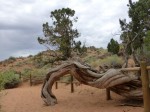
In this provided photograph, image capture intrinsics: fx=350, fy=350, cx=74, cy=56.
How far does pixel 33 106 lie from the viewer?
588 inches

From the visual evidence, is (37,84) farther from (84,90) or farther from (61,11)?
(84,90)

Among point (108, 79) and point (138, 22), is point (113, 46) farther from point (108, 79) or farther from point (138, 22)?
point (108, 79)

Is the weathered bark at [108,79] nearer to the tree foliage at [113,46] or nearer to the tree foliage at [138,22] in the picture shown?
the tree foliage at [138,22]

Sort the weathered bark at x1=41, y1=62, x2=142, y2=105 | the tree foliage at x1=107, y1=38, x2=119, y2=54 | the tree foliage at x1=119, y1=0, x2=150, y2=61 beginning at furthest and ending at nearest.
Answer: the tree foliage at x1=107, y1=38, x2=119, y2=54, the tree foliage at x1=119, y1=0, x2=150, y2=61, the weathered bark at x1=41, y1=62, x2=142, y2=105

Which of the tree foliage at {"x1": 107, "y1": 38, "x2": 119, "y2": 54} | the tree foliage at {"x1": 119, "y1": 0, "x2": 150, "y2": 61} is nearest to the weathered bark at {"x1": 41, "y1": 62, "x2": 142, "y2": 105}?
the tree foliage at {"x1": 119, "y1": 0, "x2": 150, "y2": 61}

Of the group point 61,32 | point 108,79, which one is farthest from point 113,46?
point 108,79

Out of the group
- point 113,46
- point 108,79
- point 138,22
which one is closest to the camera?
point 108,79

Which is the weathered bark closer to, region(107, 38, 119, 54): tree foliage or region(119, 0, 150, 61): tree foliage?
region(119, 0, 150, 61): tree foliage

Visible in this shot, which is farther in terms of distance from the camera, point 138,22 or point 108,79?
point 138,22

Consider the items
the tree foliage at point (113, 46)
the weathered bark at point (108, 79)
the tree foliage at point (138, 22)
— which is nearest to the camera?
the weathered bark at point (108, 79)

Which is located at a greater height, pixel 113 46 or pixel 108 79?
pixel 113 46

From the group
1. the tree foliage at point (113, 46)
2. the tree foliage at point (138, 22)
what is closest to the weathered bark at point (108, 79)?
the tree foliage at point (138, 22)

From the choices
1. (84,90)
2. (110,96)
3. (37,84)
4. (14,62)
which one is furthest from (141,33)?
(14,62)

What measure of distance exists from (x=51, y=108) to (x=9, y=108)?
2.23m
